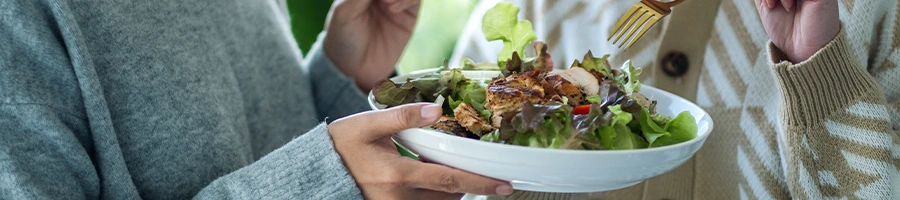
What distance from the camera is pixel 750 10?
1.04m

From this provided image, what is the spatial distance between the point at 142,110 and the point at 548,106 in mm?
567

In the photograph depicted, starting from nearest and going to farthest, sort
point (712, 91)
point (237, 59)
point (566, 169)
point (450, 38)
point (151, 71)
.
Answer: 1. point (566, 169)
2. point (151, 71)
3. point (712, 91)
4. point (237, 59)
5. point (450, 38)

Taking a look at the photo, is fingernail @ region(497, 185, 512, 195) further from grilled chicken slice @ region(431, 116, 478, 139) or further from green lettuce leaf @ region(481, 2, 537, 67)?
green lettuce leaf @ region(481, 2, 537, 67)

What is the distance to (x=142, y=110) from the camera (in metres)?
0.93

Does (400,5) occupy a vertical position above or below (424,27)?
above

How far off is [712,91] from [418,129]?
1.91 ft

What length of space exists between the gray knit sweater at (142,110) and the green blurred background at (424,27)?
47cm

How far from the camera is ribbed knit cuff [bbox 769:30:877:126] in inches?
32.9

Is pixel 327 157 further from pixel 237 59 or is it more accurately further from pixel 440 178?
pixel 237 59

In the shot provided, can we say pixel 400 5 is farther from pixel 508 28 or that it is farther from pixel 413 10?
pixel 508 28

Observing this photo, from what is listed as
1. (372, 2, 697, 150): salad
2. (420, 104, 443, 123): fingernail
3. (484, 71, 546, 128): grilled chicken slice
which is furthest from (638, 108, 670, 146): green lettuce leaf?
(420, 104, 443, 123): fingernail

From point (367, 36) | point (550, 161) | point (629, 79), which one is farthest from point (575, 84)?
point (367, 36)

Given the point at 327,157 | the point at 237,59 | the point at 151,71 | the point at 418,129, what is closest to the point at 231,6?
the point at 237,59

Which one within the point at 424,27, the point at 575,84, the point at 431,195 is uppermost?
the point at 575,84
